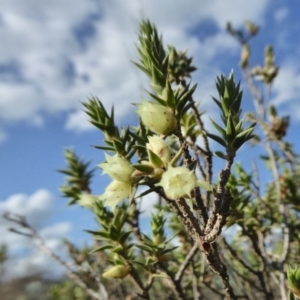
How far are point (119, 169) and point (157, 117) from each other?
0.66ft

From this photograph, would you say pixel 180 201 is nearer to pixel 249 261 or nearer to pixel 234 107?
pixel 234 107

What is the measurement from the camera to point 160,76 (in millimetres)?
1470

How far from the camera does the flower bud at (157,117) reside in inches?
50.6

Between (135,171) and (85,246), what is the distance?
3549mm

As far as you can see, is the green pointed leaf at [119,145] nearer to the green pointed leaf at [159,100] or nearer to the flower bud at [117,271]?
the green pointed leaf at [159,100]

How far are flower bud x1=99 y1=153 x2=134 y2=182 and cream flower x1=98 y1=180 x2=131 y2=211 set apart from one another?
3cm

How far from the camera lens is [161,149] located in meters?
1.26

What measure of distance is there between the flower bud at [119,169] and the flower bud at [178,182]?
15 cm

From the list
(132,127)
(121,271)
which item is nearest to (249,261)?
(121,271)

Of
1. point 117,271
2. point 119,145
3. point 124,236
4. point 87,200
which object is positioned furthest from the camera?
point 87,200

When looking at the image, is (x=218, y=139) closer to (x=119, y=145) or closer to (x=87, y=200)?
(x=119, y=145)

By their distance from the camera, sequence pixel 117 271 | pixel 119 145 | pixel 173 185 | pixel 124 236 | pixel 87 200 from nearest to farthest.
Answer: pixel 173 185
pixel 119 145
pixel 117 271
pixel 124 236
pixel 87 200

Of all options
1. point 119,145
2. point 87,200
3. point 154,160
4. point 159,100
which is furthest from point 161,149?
point 87,200

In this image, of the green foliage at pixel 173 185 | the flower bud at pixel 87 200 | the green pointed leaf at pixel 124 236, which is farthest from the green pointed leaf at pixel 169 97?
the flower bud at pixel 87 200
